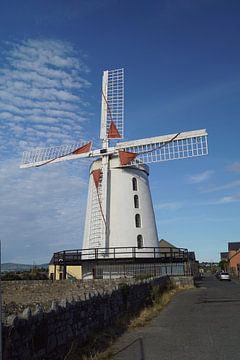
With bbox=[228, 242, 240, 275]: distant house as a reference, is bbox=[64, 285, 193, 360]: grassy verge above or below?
below

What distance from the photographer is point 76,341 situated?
880 cm

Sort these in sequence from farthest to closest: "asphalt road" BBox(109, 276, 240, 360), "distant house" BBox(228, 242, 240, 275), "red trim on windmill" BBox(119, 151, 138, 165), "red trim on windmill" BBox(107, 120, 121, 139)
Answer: "distant house" BBox(228, 242, 240, 275), "red trim on windmill" BBox(107, 120, 121, 139), "red trim on windmill" BBox(119, 151, 138, 165), "asphalt road" BBox(109, 276, 240, 360)

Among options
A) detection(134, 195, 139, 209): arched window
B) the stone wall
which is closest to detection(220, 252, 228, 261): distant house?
detection(134, 195, 139, 209): arched window

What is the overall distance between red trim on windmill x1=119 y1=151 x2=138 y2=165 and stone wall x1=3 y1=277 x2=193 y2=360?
827 inches

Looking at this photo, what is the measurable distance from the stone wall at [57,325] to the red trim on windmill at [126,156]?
21018mm

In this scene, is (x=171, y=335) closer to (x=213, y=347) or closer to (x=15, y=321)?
(x=213, y=347)

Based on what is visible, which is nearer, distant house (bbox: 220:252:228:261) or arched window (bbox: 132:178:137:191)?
arched window (bbox: 132:178:137:191)

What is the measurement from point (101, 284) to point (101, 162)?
11.6 meters

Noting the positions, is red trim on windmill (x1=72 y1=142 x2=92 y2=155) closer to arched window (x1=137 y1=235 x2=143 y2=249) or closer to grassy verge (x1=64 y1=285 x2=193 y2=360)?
arched window (x1=137 y1=235 x2=143 y2=249)

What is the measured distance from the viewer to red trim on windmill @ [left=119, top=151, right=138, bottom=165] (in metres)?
33.6

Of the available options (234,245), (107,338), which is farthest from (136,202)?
(234,245)

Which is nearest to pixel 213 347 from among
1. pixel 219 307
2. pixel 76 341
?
pixel 76 341

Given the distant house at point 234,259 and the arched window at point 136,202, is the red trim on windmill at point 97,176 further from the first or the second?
the distant house at point 234,259

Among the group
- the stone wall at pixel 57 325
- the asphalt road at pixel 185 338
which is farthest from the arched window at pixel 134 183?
the stone wall at pixel 57 325
